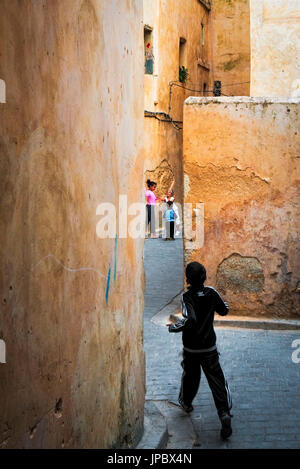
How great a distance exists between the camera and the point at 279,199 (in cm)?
922

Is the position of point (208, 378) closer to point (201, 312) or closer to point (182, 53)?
point (201, 312)

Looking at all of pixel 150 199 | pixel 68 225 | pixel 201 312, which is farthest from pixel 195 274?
pixel 150 199

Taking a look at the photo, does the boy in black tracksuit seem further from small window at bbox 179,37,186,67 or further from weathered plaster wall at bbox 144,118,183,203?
small window at bbox 179,37,186,67

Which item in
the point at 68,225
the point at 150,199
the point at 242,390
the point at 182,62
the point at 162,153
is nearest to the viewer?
the point at 68,225

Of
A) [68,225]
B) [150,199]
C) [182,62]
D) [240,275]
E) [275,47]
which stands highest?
[182,62]

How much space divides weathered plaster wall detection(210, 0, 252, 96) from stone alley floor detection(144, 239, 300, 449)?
24581 millimetres

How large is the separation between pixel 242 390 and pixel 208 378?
1.04 m

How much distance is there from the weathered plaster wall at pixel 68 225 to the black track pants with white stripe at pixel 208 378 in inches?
23.4

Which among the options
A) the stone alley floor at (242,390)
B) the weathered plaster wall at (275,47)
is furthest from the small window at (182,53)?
the stone alley floor at (242,390)

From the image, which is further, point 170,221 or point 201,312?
point 170,221

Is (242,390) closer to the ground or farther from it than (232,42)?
closer to the ground

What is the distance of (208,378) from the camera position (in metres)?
5.61

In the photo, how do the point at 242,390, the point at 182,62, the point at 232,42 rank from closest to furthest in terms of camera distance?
the point at 242,390, the point at 182,62, the point at 232,42
